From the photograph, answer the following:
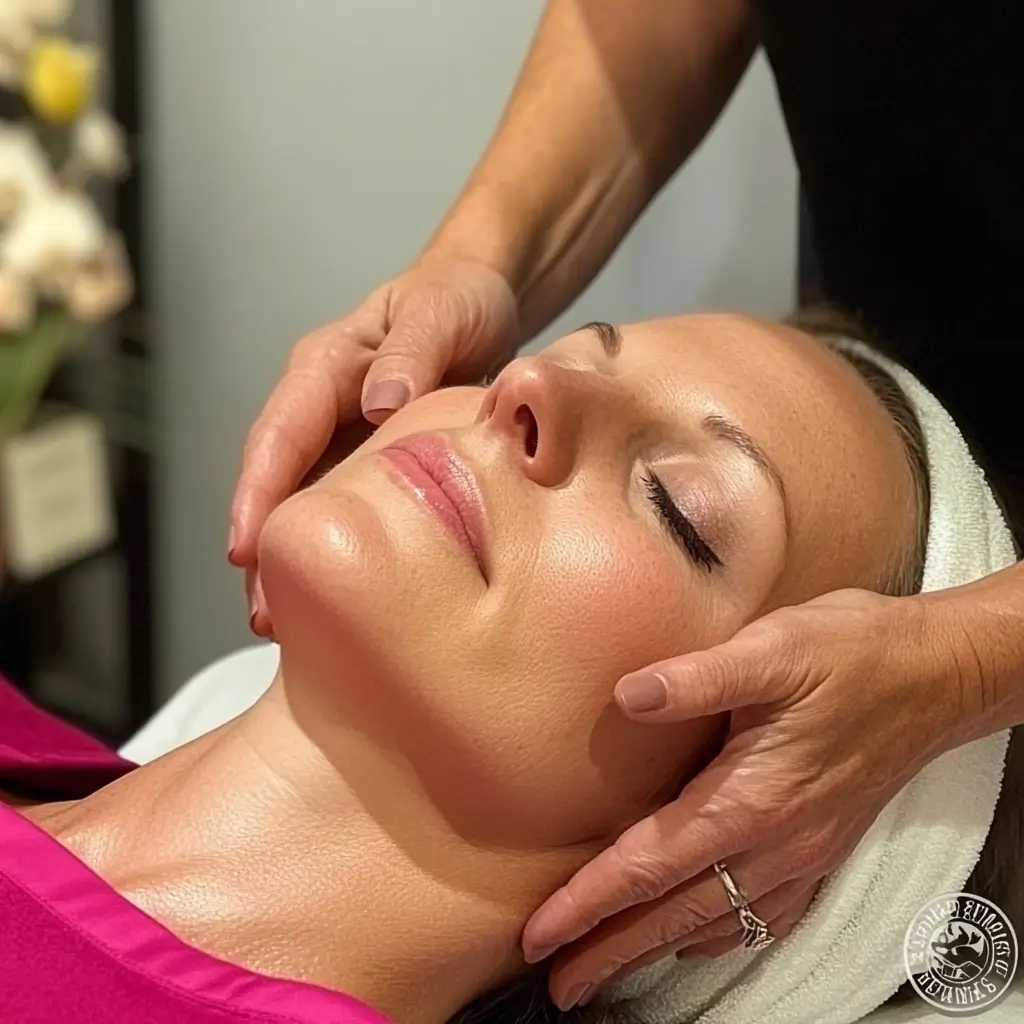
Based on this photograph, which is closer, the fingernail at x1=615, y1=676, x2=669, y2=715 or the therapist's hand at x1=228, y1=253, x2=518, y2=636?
the fingernail at x1=615, y1=676, x2=669, y2=715

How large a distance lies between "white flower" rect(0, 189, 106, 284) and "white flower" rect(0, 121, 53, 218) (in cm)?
1

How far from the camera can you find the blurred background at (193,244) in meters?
1.87

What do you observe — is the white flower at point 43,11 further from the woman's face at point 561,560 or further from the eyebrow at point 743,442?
the eyebrow at point 743,442

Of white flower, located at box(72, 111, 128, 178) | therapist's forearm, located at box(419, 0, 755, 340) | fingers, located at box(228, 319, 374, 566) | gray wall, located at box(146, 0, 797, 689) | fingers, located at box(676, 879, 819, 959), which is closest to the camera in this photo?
fingers, located at box(676, 879, 819, 959)

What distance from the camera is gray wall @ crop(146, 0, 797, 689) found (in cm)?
178

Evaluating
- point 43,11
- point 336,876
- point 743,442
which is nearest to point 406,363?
point 743,442

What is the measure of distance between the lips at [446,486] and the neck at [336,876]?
15cm

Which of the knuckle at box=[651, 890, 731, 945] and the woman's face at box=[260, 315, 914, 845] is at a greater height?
the woman's face at box=[260, 315, 914, 845]

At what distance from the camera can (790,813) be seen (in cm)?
82

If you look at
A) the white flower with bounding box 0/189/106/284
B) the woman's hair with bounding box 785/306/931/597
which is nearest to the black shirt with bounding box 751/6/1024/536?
the woman's hair with bounding box 785/306/931/597

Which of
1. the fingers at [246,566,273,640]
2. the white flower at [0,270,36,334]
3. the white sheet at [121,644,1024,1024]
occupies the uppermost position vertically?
the white flower at [0,270,36,334]

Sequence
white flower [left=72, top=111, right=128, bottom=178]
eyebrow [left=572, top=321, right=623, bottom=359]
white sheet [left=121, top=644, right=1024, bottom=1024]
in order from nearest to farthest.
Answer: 1. eyebrow [left=572, top=321, right=623, bottom=359]
2. white sheet [left=121, top=644, right=1024, bottom=1024]
3. white flower [left=72, top=111, right=128, bottom=178]

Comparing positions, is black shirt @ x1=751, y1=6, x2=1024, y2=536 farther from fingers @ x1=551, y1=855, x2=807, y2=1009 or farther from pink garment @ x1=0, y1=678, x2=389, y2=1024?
pink garment @ x1=0, y1=678, x2=389, y2=1024

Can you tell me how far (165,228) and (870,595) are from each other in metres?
1.73
